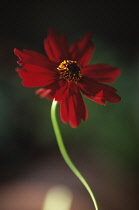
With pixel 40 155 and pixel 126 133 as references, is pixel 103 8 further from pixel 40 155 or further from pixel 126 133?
pixel 40 155

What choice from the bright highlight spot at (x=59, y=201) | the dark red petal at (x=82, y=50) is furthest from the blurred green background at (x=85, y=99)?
the dark red petal at (x=82, y=50)

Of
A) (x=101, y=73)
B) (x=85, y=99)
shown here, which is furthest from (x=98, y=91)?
(x=85, y=99)

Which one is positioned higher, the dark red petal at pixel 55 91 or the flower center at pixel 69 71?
the flower center at pixel 69 71

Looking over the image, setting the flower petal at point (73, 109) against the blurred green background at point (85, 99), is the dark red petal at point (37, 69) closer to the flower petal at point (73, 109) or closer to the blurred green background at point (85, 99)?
the flower petal at point (73, 109)

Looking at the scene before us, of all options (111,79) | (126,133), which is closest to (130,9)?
(126,133)

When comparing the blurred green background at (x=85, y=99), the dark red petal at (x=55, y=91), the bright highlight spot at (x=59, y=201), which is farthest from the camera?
the blurred green background at (x=85, y=99)

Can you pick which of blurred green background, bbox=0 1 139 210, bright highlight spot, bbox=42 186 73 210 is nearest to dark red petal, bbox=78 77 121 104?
bright highlight spot, bbox=42 186 73 210

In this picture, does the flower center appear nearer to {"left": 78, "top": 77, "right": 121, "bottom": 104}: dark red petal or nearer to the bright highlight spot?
{"left": 78, "top": 77, "right": 121, "bottom": 104}: dark red petal
